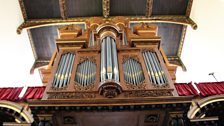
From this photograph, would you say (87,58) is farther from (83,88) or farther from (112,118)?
(112,118)

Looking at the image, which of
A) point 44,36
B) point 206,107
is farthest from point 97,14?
point 206,107

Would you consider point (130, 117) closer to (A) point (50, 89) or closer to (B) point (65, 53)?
(A) point (50, 89)

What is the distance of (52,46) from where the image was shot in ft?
36.1

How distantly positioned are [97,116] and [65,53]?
258cm

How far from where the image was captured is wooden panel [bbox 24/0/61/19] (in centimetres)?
1033

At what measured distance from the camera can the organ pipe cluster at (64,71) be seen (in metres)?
5.84

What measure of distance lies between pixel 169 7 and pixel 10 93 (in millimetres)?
6403

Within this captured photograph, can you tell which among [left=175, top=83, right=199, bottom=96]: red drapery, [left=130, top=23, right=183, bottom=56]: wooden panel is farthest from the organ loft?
[left=130, top=23, right=183, bottom=56]: wooden panel

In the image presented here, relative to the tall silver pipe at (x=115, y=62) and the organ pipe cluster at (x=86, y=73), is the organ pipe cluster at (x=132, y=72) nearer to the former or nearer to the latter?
the tall silver pipe at (x=115, y=62)

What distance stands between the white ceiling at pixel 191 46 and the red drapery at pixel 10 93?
3.13 meters

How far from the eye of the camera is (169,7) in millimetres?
10633

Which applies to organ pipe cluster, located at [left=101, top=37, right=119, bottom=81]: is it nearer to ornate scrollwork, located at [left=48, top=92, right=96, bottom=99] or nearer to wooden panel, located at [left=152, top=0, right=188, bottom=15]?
ornate scrollwork, located at [left=48, top=92, right=96, bottom=99]

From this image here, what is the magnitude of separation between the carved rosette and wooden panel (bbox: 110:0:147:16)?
5.78 m

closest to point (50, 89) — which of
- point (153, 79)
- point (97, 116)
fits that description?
point (97, 116)
